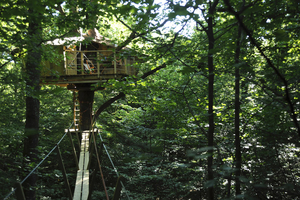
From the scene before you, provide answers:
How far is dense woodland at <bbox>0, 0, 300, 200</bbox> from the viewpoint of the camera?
1499mm

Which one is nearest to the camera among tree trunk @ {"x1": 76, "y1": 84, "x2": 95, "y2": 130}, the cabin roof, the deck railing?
the deck railing

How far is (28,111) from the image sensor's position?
575 cm

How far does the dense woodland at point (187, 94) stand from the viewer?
150 cm

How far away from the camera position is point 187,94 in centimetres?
443

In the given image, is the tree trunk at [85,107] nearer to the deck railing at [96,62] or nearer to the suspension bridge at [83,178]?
the deck railing at [96,62]

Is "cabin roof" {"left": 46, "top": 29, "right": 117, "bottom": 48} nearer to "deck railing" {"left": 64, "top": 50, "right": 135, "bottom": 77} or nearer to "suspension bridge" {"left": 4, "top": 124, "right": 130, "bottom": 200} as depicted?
"deck railing" {"left": 64, "top": 50, "right": 135, "bottom": 77}

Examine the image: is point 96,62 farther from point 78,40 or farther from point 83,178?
point 83,178

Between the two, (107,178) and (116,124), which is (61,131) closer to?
(116,124)

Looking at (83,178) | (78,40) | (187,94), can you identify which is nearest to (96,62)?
(78,40)

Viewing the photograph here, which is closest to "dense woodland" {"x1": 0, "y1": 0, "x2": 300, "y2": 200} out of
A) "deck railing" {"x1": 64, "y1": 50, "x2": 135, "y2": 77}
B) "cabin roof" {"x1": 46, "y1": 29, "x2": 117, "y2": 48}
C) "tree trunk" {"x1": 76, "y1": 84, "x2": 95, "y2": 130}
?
"cabin roof" {"x1": 46, "y1": 29, "x2": 117, "y2": 48}

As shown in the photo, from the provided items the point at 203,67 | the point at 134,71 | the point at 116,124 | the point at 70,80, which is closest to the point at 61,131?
the point at 116,124

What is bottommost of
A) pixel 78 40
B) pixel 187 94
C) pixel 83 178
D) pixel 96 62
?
pixel 83 178

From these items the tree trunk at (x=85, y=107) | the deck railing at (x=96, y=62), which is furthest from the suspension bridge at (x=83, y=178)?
the deck railing at (x=96, y=62)

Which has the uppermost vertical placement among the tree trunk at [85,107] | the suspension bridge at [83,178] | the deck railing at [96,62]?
the deck railing at [96,62]
